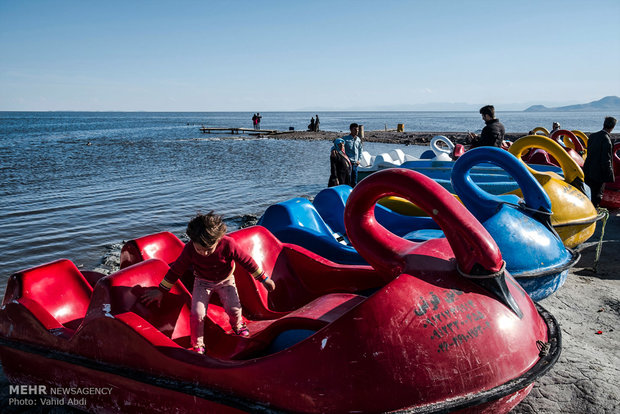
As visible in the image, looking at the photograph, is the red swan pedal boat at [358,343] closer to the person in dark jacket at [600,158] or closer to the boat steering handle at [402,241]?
the boat steering handle at [402,241]

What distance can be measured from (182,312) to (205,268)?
0.54 metres

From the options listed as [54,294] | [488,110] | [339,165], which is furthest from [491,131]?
[54,294]

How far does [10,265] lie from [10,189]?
27.0ft

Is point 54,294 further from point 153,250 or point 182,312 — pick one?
point 182,312

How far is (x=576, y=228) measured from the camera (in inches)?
218

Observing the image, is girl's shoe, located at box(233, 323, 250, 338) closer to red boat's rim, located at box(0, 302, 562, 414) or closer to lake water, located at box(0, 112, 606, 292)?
red boat's rim, located at box(0, 302, 562, 414)

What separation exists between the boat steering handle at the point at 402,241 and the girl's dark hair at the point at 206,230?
0.81m

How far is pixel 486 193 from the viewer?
4742mm

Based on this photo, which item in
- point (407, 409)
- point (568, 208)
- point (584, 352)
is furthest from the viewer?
point (568, 208)

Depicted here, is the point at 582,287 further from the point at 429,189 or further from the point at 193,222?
the point at 193,222

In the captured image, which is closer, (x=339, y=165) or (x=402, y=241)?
(x=402, y=241)

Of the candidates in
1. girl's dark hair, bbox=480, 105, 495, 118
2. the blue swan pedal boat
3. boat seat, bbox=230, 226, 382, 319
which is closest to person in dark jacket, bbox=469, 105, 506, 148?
girl's dark hair, bbox=480, 105, 495, 118

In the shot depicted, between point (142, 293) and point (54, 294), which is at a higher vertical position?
point (142, 293)

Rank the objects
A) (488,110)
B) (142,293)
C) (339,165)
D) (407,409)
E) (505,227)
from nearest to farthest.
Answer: (407,409), (142,293), (505,227), (488,110), (339,165)
